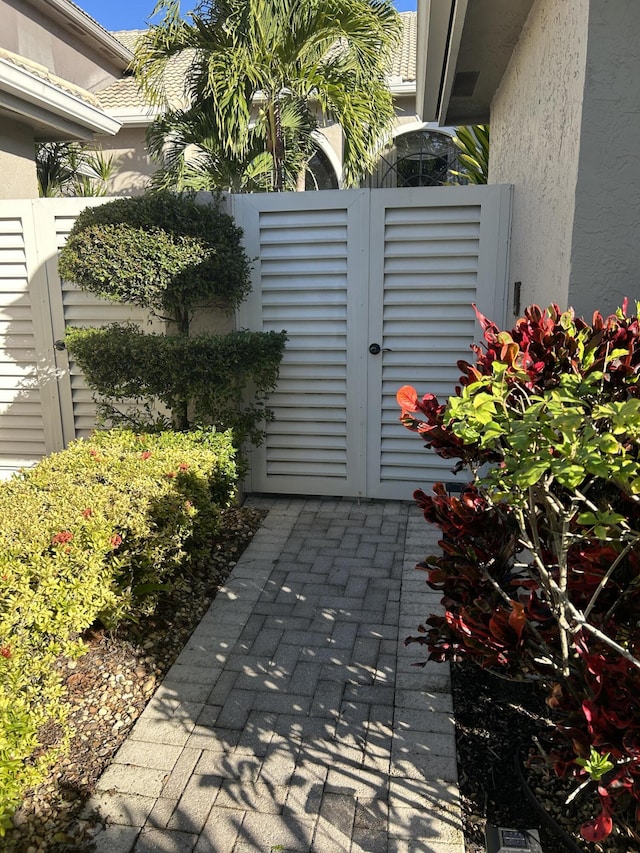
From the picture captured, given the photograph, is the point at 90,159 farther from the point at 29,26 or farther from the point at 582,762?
the point at 582,762

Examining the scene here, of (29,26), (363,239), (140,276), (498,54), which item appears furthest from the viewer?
(29,26)

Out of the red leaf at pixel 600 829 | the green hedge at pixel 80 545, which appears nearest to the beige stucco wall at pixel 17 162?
the green hedge at pixel 80 545

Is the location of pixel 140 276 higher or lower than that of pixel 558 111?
lower

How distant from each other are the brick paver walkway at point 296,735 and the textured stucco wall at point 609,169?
81.3 inches

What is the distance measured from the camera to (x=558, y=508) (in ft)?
6.05

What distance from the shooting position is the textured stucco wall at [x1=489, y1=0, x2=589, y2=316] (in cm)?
284

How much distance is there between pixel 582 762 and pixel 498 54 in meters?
4.81

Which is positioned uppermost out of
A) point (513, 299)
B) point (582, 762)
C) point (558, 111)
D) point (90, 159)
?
point (90, 159)

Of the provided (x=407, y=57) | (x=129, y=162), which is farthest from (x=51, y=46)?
(x=407, y=57)

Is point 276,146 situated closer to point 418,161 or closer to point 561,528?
point 561,528

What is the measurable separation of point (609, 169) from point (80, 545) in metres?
2.78

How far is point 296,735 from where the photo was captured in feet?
9.28

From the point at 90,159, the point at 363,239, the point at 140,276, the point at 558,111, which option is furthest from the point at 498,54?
the point at 90,159

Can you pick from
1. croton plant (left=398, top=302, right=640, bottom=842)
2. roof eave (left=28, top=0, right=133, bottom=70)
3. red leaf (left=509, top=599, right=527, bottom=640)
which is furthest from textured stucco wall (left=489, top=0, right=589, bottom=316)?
roof eave (left=28, top=0, right=133, bottom=70)
